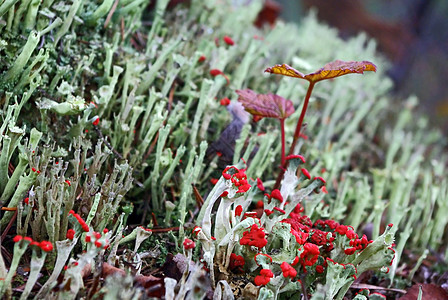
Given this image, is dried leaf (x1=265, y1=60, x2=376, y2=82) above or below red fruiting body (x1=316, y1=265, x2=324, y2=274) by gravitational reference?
above

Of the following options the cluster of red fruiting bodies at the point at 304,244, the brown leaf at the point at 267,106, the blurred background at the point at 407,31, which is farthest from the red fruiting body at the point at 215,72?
the blurred background at the point at 407,31

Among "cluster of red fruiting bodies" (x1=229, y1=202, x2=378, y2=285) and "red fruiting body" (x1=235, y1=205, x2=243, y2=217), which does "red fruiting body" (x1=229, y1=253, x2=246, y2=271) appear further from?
"red fruiting body" (x1=235, y1=205, x2=243, y2=217)

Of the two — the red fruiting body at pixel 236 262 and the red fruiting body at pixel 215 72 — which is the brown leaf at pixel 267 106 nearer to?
the red fruiting body at pixel 215 72

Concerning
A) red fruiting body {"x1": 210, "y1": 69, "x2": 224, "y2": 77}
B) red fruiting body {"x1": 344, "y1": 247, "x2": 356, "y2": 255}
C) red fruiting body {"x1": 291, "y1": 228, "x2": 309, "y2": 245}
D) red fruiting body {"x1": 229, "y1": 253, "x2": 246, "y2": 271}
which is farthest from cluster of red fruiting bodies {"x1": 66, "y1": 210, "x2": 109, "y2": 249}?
red fruiting body {"x1": 210, "y1": 69, "x2": 224, "y2": 77}

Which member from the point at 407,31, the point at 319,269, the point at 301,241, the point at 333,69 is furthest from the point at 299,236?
the point at 407,31

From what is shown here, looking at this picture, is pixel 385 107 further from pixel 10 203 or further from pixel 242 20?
pixel 10 203
